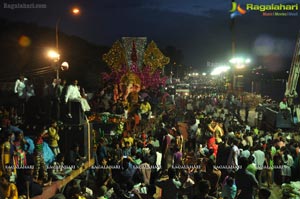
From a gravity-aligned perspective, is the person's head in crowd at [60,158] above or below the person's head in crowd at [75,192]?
above

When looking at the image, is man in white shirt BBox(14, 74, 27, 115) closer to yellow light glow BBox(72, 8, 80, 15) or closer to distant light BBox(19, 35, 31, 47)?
yellow light glow BBox(72, 8, 80, 15)

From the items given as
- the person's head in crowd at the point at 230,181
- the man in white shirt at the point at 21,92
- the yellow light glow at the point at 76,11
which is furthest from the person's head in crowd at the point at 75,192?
the yellow light glow at the point at 76,11

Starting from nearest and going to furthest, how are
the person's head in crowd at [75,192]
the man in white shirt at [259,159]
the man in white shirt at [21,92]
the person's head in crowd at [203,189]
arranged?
the person's head in crowd at [203,189] → the person's head in crowd at [75,192] → the man in white shirt at [259,159] → the man in white shirt at [21,92]

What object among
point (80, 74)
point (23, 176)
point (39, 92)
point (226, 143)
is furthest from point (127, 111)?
point (80, 74)

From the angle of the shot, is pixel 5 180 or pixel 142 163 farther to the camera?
pixel 142 163

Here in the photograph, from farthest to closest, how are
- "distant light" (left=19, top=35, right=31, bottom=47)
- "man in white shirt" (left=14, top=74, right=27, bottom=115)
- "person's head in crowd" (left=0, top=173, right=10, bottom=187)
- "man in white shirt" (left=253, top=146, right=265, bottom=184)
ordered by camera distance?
"distant light" (left=19, top=35, right=31, bottom=47) < "man in white shirt" (left=14, top=74, right=27, bottom=115) < "man in white shirt" (left=253, top=146, right=265, bottom=184) < "person's head in crowd" (left=0, top=173, right=10, bottom=187)

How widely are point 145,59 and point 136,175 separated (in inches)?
812

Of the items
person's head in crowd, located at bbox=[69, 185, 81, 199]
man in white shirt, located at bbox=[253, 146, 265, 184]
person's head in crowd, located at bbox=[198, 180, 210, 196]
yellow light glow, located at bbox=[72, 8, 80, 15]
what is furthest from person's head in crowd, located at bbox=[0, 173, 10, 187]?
yellow light glow, located at bbox=[72, 8, 80, 15]

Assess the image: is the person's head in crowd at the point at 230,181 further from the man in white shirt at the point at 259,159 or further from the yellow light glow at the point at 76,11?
the yellow light glow at the point at 76,11

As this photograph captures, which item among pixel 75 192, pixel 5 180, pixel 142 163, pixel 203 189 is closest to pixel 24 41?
pixel 142 163

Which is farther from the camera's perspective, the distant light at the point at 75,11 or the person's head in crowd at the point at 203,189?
the distant light at the point at 75,11

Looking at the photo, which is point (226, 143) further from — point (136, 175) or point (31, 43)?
point (31, 43)

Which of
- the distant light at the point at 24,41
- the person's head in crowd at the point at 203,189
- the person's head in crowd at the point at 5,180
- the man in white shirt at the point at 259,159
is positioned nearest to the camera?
the person's head in crowd at the point at 203,189

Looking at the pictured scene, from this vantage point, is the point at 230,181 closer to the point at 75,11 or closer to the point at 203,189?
the point at 203,189
